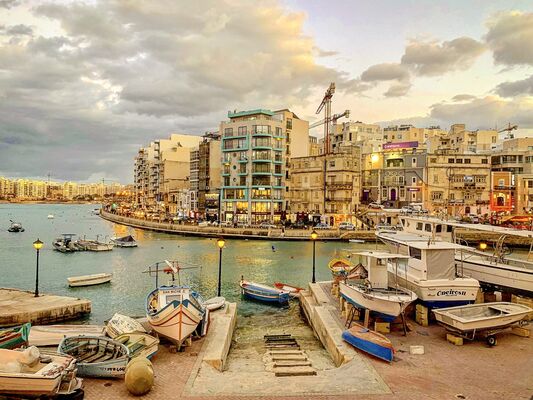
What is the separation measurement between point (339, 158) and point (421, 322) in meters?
66.5

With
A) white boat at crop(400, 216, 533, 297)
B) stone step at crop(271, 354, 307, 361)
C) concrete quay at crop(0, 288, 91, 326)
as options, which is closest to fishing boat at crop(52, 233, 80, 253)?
concrete quay at crop(0, 288, 91, 326)

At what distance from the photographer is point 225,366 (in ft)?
48.5

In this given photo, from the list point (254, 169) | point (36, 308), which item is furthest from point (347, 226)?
point (36, 308)

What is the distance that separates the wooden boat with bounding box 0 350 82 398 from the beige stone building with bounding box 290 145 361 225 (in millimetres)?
73711

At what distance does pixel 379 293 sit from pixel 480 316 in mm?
4108

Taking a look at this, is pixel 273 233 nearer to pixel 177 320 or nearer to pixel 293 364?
pixel 177 320

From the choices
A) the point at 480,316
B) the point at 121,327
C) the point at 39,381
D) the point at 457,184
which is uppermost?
the point at 457,184

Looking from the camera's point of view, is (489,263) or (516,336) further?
(489,263)

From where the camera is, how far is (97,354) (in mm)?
13289

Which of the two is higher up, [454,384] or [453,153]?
[453,153]

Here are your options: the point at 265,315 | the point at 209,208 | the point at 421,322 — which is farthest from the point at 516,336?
the point at 209,208

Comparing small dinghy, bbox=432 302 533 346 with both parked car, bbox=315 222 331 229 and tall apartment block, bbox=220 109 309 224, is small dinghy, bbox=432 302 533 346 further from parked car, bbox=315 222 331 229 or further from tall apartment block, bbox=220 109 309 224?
tall apartment block, bbox=220 109 309 224

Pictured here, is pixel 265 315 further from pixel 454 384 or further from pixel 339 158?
pixel 339 158

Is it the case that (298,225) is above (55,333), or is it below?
below
